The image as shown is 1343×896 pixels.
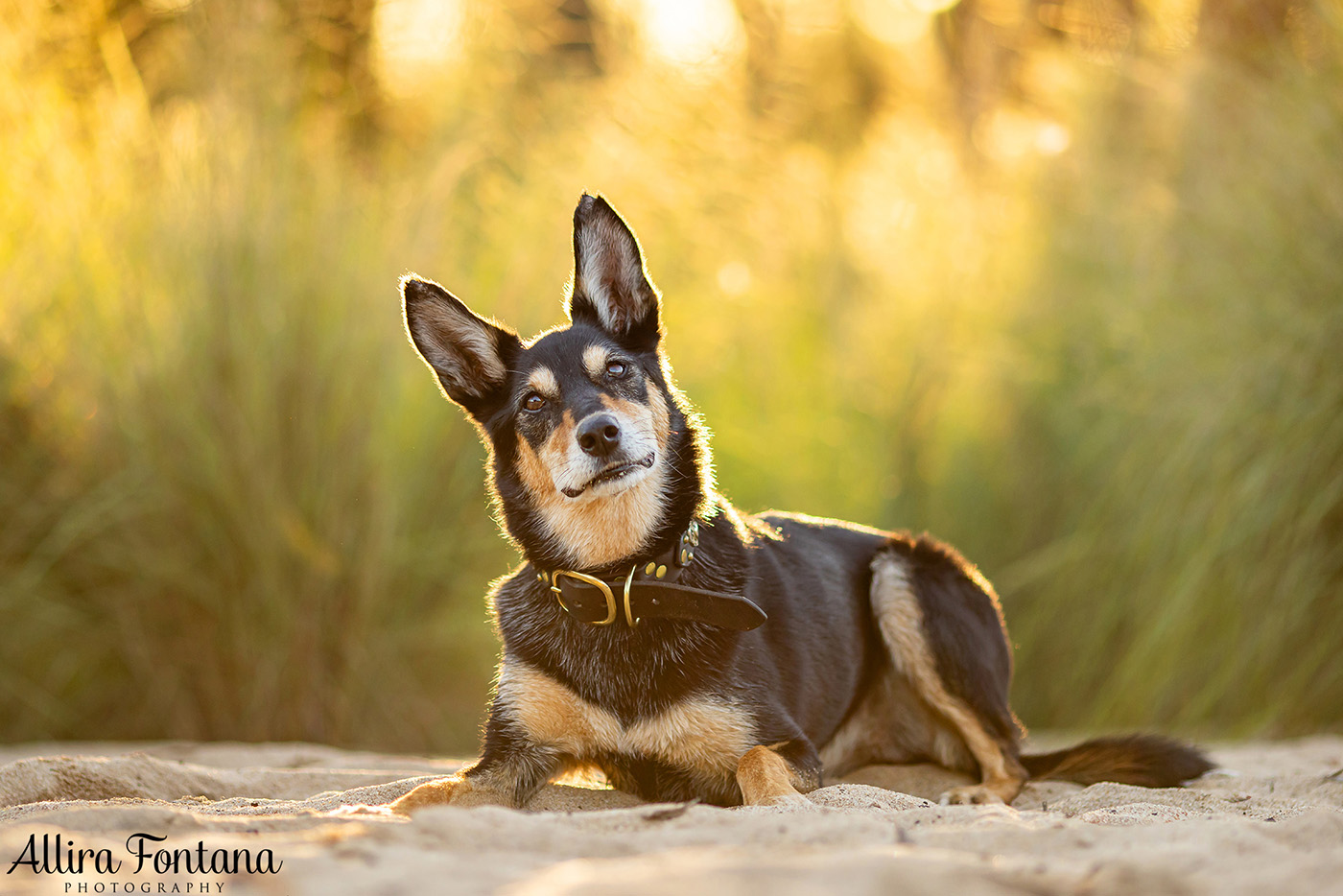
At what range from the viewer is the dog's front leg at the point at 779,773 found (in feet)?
8.20

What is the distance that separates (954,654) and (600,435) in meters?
1.40

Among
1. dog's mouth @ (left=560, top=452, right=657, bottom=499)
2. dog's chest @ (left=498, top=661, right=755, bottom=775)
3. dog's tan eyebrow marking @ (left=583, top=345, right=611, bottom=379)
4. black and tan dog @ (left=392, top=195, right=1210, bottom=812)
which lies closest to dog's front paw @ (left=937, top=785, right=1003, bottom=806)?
black and tan dog @ (left=392, top=195, right=1210, bottom=812)

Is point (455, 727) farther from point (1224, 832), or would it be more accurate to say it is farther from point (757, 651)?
point (1224, 832)

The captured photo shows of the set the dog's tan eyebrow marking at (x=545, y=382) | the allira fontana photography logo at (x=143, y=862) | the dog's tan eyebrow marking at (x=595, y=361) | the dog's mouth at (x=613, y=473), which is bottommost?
the allira fontana photography logo at (x=143, y=862)

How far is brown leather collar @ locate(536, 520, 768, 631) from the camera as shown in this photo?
281 cm

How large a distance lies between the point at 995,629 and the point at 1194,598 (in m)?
1.45

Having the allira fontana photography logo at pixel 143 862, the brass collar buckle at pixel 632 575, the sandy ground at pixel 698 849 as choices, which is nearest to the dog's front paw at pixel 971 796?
the sandy ground at pixel 698 849

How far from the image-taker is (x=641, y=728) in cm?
279

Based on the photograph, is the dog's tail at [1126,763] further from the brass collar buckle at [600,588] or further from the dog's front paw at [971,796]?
the brass collar buckle at [600,588]

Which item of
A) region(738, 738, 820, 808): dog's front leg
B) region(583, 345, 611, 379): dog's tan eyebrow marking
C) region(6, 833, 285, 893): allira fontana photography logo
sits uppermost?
region(583, 345, 611, 379): dog's tan eyebrow marking

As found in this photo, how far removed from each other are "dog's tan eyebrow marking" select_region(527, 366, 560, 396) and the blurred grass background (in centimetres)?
183

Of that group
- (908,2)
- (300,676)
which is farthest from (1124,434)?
(908,2)

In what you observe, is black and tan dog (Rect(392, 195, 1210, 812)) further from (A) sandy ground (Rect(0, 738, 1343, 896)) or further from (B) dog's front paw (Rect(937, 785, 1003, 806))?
(A) sandy ground (Rect(0, 738, 1343, 896))

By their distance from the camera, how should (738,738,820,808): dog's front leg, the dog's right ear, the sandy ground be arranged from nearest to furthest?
1. the sandy ground
2. (738,738,820,808): dog's front leg
3. the dog's right ear
